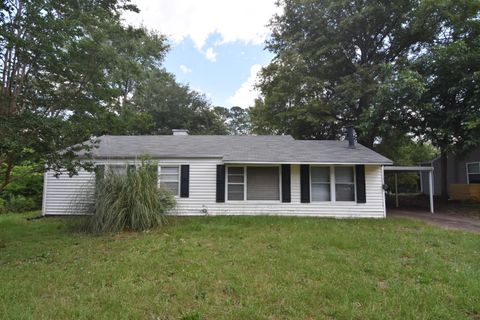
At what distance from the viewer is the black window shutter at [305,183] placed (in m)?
11.6

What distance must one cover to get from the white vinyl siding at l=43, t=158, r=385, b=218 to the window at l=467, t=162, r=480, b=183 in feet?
34.4

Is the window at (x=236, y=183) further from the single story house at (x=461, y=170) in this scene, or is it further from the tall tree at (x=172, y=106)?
the tall tree at (x=172, y=106)

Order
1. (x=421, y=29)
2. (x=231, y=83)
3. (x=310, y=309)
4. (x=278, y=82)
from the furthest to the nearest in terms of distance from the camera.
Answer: (x=231, y=83), (x=278, y=82), (x=421, y=29), (x=310, y=309)

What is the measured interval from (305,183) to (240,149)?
2.96 meters

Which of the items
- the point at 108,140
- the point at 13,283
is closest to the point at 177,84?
the point at 108,140

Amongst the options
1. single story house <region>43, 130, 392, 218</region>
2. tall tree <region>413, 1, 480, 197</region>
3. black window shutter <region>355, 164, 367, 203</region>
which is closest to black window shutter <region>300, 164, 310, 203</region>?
single story house <region>43, 130, 392, 218</region>

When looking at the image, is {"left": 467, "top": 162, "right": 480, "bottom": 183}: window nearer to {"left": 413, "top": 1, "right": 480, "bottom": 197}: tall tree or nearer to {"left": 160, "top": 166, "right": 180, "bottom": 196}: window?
{"left": 413, "top": 1, "right": 480, "bottom": 197}: tall tree

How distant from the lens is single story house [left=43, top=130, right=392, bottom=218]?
1152 cm

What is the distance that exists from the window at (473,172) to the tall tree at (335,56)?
600 centimetres

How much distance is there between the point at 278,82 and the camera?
762 inches

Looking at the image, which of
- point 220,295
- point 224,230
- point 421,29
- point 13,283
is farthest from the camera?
point 421,29

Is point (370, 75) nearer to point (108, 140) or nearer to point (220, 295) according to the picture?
point (108, 140)

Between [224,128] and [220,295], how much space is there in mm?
27654

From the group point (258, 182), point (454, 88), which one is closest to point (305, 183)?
point (258, 182)
